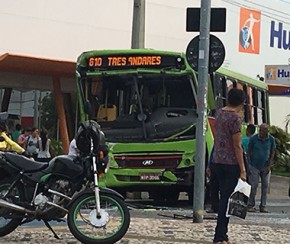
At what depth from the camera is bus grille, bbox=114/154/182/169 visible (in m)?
15.5

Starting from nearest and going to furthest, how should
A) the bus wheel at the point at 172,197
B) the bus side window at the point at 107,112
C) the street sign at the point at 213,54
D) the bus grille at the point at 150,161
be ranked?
the street sign at the point at 213,54
the bus grille at the point at 150,161
the bus side window at the point at 107,112
the bus wheel at the point at 172,197

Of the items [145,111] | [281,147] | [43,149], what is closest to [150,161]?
[145,111]

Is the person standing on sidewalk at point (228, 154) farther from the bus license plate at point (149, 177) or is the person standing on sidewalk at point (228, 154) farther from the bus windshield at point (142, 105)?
the bus license plate at point (149, 177)

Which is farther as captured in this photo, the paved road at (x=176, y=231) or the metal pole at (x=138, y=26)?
the metal pole at (x=138, y=26)

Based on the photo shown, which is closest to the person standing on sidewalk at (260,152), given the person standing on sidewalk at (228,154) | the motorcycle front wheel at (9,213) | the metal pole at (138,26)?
the metal pole at (138,26)

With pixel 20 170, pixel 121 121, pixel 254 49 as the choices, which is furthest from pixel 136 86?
pixel 254 49

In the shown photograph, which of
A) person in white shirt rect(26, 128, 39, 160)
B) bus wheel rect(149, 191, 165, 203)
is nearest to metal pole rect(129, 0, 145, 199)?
bus wheel rect(149, 191, 165, 203)

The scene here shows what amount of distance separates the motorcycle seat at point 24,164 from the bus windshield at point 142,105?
625 cm

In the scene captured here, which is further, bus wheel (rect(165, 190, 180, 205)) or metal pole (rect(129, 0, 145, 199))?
metal pole (rect(129, 0, 145, 199))

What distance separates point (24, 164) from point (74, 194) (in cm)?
68

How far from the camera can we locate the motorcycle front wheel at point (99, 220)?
920 centimetres

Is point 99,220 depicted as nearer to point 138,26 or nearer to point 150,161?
point 150,161

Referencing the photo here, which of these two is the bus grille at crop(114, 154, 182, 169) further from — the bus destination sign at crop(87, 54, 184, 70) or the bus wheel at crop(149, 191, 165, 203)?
the bus wheel at crop(149, 191, 165, 203)

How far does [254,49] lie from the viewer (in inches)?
1543
